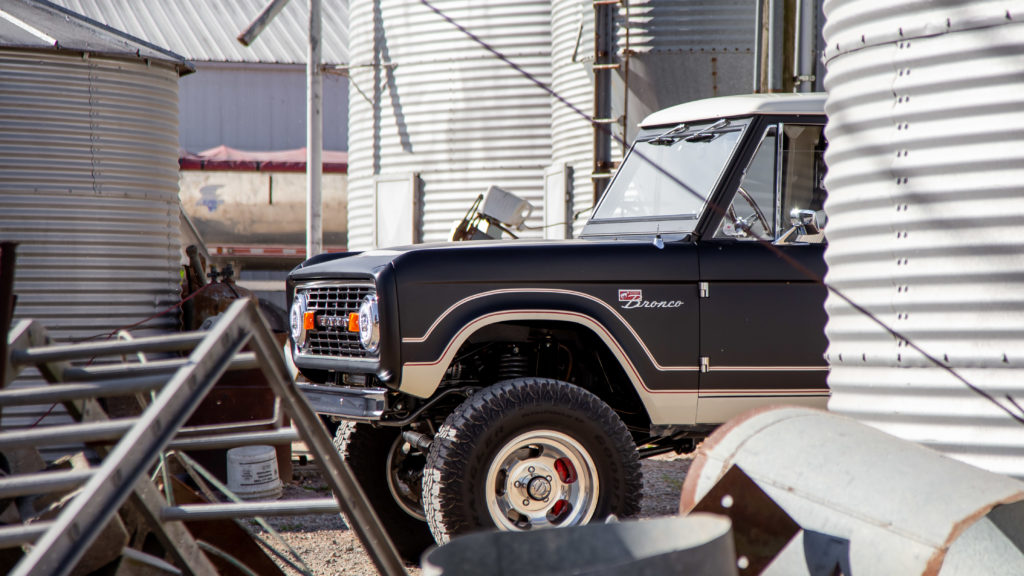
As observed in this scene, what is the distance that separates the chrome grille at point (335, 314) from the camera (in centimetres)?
545

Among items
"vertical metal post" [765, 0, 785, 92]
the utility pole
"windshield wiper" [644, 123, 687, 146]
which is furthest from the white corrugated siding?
"windshield wiper" [644, 123, 687, 146]

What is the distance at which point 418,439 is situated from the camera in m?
5.48

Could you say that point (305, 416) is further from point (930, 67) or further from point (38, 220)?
point (38, 220)

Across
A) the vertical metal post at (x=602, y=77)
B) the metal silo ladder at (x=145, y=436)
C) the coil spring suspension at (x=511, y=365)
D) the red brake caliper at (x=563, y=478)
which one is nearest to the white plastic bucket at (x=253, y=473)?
the coil spring suspension at (x=511, y=365)

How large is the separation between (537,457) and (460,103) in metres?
10.2

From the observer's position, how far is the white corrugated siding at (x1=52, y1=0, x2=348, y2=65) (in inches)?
1043

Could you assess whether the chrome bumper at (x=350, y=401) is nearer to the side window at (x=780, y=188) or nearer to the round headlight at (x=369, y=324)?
the round headlight at (x=369, y=324)

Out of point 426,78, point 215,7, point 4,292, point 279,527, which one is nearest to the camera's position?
point 4,292

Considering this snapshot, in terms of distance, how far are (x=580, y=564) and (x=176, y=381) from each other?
3.15 feet

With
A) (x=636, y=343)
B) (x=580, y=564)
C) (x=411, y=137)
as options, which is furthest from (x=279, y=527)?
(x=411, y=137)

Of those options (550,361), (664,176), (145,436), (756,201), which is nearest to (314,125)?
(664,176)

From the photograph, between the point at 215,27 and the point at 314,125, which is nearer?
the point at 314,125

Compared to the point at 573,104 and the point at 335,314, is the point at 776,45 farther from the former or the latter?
the point at 335,314

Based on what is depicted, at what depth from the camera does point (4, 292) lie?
10.0 ft
